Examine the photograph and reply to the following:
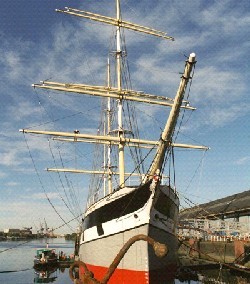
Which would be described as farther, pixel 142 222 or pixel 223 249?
pixel 223 249

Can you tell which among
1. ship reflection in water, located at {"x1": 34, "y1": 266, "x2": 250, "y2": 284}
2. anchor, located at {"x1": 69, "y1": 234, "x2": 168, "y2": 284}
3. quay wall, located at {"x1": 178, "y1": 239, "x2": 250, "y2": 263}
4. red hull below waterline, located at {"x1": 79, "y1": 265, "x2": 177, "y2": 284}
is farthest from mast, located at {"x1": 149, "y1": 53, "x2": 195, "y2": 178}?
anchor, located at {"x1": 69, "y1": 234, "x2": 168, "y2": 284}

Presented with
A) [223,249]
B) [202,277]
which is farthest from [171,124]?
[223,249]

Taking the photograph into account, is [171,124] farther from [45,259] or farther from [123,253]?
[45,259]

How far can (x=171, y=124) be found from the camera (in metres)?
10.8

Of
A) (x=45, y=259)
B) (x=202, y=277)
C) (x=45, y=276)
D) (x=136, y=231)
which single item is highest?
(x=136, y=231)

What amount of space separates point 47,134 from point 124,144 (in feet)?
17.2

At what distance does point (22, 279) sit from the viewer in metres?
25.2

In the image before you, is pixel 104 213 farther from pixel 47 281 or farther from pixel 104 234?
pixel 47 281

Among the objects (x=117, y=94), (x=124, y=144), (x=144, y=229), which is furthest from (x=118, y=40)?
(x=144, y=229)

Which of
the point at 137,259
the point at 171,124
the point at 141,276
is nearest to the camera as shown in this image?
the point at 141,276

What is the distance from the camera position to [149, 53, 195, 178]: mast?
930 centimetres

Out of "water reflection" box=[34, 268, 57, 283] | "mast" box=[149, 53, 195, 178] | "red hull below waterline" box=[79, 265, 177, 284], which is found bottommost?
"water reflection" box=[34, 268, 57, 283]

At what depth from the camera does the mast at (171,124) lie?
30.5 ft

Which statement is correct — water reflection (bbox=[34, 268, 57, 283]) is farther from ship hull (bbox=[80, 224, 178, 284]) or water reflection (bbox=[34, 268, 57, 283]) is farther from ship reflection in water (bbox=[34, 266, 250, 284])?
ship hull (bbox=[80, 224, 178, 284])
